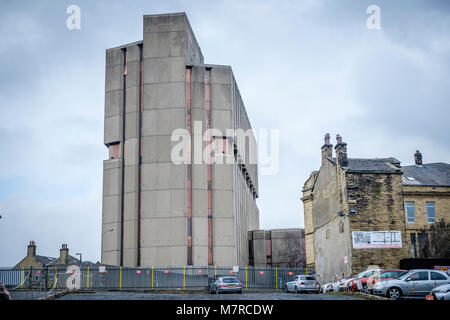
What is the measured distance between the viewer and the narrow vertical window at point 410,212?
4369 cm

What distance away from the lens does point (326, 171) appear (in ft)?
156

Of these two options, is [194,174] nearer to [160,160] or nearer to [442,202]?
[160,160]

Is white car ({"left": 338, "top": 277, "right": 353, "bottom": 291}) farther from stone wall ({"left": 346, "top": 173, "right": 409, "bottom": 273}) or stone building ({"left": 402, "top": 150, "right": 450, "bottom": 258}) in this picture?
stone building ({"left": 402, "top": 150, "right": 450, "bottom": 258})

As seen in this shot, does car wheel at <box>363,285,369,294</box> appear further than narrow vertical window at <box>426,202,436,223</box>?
No

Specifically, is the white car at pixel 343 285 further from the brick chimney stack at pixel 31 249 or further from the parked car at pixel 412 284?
the brick chimney stack at pixel 31 249

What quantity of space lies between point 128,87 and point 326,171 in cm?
2596

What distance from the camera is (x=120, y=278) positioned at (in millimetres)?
41906

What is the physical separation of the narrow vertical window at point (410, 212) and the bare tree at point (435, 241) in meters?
1.14

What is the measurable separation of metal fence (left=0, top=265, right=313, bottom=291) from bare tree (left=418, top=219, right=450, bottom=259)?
1208 centimetres

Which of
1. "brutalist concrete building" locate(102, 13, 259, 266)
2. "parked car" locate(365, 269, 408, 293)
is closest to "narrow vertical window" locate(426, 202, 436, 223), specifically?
"parked car" locate(365, 269, 408, 293)

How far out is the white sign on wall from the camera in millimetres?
39625

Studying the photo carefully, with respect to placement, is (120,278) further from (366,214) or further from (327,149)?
(327,149)

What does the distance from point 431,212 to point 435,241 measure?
2.60 metres
